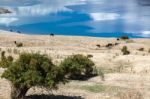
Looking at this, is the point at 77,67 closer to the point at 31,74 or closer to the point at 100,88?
the point at 100,88

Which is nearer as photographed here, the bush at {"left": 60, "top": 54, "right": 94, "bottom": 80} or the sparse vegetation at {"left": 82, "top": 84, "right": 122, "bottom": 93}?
the sparse vegetation at {"left": 82, "top": 84, "right": 122, "bottom": 93}

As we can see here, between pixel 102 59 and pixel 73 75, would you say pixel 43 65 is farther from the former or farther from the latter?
pixel 102 59

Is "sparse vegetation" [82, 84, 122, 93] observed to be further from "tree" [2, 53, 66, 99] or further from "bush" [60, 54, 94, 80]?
"tree" [2, 53, 66, 99]

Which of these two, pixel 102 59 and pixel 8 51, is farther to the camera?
pixel 8 51

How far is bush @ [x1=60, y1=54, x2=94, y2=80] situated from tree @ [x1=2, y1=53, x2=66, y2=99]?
28.7ft

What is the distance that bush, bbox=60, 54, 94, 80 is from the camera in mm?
32719

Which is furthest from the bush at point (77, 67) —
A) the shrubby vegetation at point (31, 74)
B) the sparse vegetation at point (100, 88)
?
the shrubby vegetation at point (31, 74)

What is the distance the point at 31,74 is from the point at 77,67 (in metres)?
11.0

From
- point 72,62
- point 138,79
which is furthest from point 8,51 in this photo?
point 138,79

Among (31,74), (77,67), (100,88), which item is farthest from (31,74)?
(77,67)

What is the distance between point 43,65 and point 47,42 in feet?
149

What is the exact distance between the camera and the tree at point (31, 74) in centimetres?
2242

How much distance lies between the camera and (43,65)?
23203 millimetres

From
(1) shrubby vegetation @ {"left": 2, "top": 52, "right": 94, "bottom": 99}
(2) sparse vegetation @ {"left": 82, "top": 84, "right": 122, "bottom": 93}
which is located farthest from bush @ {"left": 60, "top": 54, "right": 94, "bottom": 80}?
(1) shrubby vegetation @ {"left": 2, "top": 52, "right": 94, "bottom": 99}
